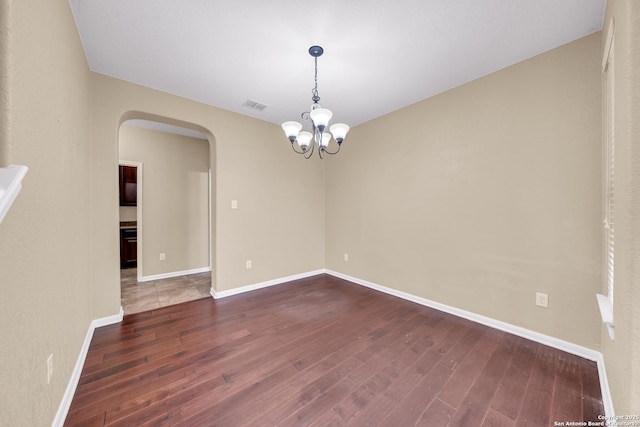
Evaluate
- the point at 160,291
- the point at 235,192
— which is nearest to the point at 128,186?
the point at 160,291

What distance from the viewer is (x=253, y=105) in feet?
10.2

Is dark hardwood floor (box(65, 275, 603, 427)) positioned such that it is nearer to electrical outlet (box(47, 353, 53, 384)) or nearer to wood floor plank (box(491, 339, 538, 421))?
wood floor plank (box(491, 339, 538, 421))

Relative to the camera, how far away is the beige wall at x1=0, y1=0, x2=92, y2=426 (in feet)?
2.84

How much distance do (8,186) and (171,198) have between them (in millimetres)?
3974

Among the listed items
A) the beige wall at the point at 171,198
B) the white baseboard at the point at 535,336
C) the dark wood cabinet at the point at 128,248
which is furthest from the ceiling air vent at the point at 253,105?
the dark wood cabinet at the point at 128,248

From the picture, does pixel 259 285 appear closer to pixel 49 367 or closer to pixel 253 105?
pixel 49 367

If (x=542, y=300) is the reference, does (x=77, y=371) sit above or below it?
below

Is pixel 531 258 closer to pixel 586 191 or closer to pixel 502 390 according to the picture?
pixel 586 191

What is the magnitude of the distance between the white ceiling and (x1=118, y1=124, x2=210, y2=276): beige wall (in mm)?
1737

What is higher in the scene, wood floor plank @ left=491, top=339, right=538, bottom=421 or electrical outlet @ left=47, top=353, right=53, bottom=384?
electrical outlet @ left=47, top=353, right=53, bottom=384

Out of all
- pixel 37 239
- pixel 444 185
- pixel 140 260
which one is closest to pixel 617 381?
pixel 444 185

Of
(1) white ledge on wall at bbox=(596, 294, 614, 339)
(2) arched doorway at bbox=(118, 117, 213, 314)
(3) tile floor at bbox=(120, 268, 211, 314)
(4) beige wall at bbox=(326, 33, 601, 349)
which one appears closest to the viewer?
(1) white ledge on wall at bbox=(596, 294, 614, 339)

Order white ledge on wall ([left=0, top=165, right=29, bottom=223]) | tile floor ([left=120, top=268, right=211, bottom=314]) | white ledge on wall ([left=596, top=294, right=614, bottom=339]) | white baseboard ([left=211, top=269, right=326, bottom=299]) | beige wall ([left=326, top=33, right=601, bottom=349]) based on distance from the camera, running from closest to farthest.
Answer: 1. white ledge on wall ([left=0, top=165, right=29, bottom=223])
2. white ledge on wall ([left=596, top=294, right=614, bottom=339])
3. beige wall ([left=326, top=33, right=601, bottom=349])
4. tile floor ([left=120, top=268, right=211, bottom=314])
5. white baseboard ([left=211, top=269, right=326, bottom=299])

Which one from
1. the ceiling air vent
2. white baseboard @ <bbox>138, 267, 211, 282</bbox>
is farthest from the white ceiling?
white baseboard @ <bbox>138, 267, 211, 282</bbox>
